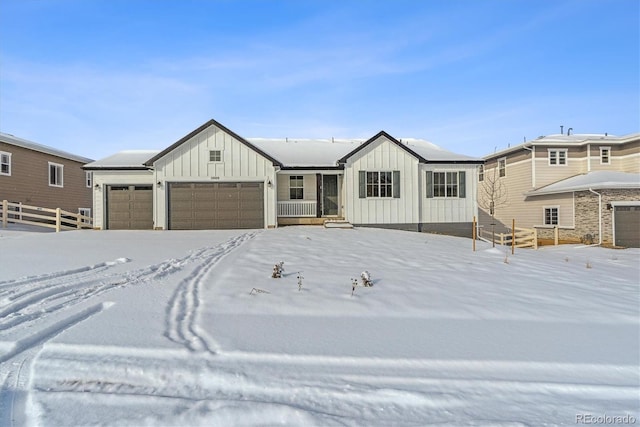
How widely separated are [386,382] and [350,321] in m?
1.42

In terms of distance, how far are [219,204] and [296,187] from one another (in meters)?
4.38

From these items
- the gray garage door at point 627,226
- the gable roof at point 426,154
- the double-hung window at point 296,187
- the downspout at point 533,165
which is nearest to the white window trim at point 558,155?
the downspout at point 533,165

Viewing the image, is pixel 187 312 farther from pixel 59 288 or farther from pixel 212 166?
pixel 212 166

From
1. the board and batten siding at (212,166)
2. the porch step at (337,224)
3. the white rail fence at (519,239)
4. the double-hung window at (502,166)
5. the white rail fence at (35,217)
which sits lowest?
the white rail fence at (519,239)

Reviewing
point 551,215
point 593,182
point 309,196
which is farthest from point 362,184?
point 593,182

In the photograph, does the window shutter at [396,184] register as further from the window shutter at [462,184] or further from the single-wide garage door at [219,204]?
the single-wide garage door at [219,204]

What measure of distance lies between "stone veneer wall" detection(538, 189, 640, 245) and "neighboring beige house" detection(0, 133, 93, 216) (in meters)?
31.0

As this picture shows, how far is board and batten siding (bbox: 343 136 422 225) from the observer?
1725 centimetres

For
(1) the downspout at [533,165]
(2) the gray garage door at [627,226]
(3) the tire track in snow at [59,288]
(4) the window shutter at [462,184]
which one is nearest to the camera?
(3) the tire track in snow at [59,288]

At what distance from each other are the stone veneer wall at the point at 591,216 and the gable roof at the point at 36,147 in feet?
111

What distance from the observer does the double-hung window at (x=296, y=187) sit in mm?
18625

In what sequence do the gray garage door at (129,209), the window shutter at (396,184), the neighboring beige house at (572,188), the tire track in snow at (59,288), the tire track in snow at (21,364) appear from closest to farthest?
the tire track in snow at (21,364)
the tire track in snow at (59,288)
the gray garage door at (129,209)
the window shutter at (396,184)
the neighboring beige house at (572,188)

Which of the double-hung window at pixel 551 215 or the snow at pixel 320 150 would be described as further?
the double-hung window at pixel 551 215

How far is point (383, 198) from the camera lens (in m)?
17.4
